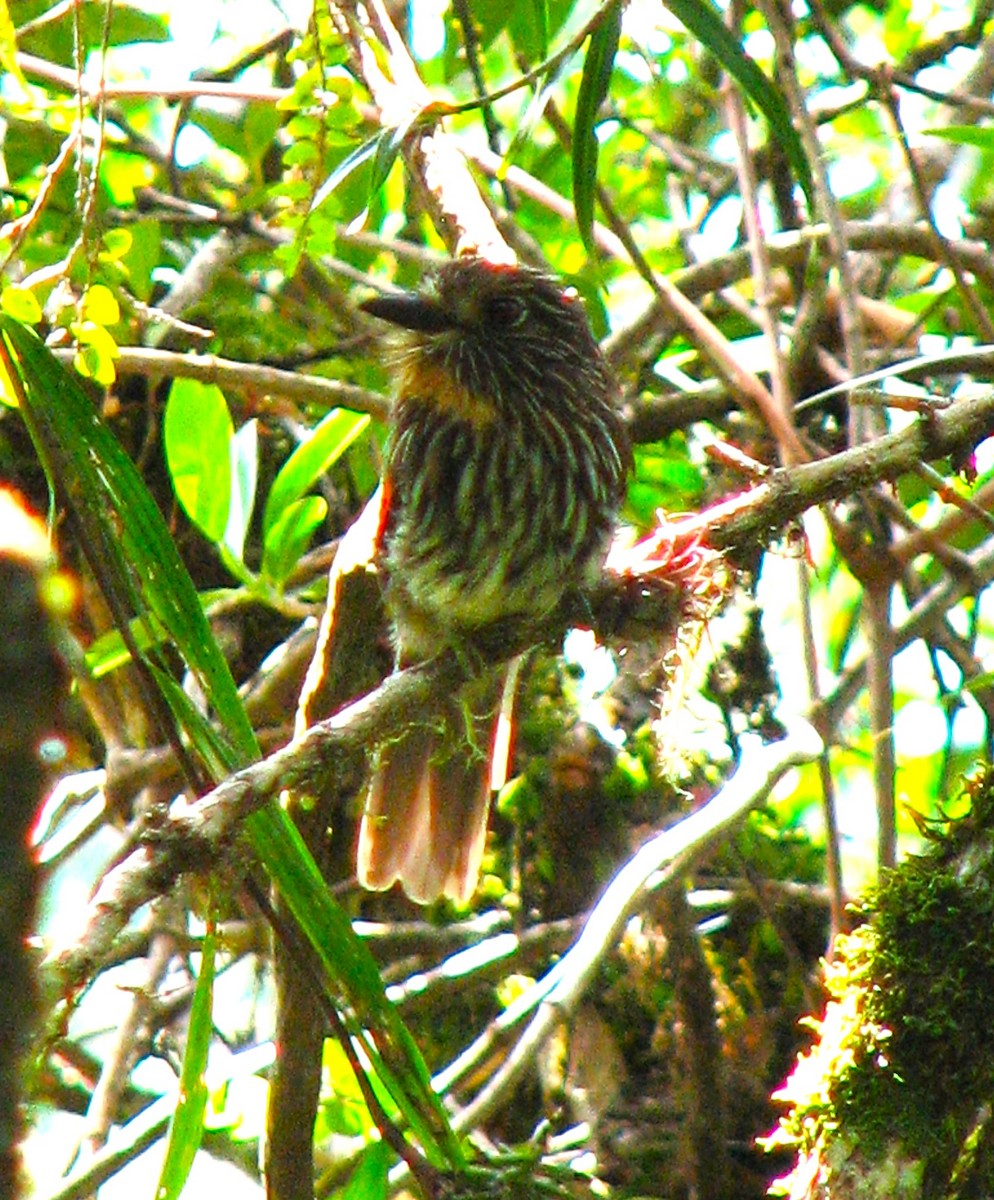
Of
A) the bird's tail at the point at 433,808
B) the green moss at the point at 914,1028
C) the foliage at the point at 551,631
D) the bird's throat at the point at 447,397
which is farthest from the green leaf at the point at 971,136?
the bird's tail at the point at 433,808

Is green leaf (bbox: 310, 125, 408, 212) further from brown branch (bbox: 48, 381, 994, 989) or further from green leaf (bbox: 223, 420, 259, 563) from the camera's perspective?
green leaf (bbox: 223, 420, 259, 563)

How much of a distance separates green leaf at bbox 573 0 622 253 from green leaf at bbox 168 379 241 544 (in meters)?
0.82

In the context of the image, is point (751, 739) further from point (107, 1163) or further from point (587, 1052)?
point (107, 1163)

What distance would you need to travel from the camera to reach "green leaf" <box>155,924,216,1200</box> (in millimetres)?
1607

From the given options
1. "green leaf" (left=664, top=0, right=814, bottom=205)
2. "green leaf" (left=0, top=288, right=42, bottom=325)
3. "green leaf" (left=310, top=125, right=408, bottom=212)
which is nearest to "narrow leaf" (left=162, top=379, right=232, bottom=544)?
"green leaf" (left=310, top=125, right=408, bottom=212)

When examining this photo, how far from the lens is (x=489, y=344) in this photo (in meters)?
A: 2.80

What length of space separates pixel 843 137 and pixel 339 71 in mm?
2070

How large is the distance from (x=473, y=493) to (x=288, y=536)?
32 cm

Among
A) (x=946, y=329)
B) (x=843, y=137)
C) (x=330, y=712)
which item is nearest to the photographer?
(x=330, y=712)

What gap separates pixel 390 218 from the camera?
11.7ft

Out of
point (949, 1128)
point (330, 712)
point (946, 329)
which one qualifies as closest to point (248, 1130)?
point (330, 712)

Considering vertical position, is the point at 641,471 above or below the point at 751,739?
above

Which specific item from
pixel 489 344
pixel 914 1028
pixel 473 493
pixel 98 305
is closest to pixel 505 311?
pixel 489 344

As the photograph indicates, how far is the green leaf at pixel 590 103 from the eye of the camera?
1952 millimetres
